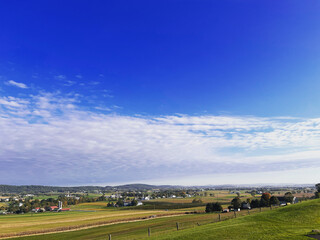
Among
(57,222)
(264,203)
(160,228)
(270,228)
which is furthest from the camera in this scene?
(264,203)

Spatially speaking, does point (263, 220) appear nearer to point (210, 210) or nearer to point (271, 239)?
point (271, 239)

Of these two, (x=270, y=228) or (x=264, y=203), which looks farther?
(x=264, y=203)

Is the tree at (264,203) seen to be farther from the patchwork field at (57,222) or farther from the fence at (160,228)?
the fence at (160,228)

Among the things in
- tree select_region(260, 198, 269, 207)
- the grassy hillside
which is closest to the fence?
the grassy hillside

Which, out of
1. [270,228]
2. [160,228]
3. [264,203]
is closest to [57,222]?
[160,228]

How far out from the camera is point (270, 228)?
2395 cm

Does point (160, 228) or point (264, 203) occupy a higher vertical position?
point (160, 228)

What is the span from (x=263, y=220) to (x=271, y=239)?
446 inches

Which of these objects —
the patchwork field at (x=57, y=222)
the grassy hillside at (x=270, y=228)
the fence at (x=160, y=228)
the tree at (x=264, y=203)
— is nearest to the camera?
the grassy hillside at (x=270, y=228)

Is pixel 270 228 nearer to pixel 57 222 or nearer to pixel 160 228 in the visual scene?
pixel 160 228

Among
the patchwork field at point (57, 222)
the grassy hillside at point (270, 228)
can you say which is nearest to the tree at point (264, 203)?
the patchwork field at point (57, 222)

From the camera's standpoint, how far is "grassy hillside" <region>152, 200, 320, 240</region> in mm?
20594

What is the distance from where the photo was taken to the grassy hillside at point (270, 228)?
20.6 metres

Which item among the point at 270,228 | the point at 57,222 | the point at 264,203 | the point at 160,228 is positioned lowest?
the point at 57,222
